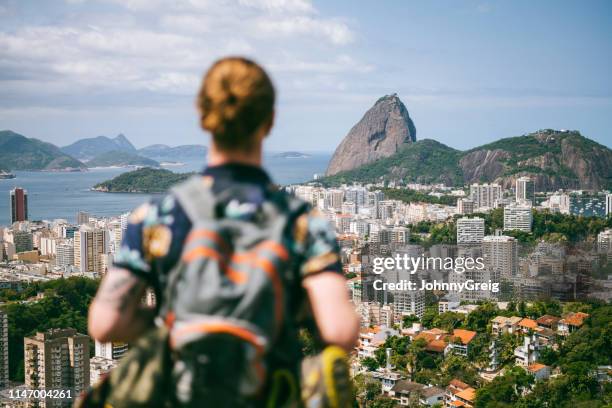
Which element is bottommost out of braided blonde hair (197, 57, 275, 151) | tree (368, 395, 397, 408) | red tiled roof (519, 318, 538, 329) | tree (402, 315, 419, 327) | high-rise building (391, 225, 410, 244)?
tree (368, 395, 397, 408)

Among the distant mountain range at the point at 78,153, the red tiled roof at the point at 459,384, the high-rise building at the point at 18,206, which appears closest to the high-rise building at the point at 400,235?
the red tiled roof at the point at 459,384

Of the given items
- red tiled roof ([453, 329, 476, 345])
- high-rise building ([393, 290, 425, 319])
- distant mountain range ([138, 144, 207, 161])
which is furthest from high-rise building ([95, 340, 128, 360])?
distant mountain range ([138, 144, 207, 161])

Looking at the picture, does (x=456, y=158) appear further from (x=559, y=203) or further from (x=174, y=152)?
(x=174, y=152)

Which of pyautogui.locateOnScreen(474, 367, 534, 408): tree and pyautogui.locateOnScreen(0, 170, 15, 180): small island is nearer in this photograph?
pyautogui.locateOnScreen(474, 367, 534, 408): tree

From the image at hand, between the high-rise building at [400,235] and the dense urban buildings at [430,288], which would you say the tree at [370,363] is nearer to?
the dense urban buildings at [430,288]

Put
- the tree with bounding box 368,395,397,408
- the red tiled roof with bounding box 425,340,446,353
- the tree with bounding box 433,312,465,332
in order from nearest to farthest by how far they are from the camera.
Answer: the tree with bounding box 368,395,397,408
the red tiled roof with bounding box 425,340,446,353
the tree with bounding box 433,312,465,332

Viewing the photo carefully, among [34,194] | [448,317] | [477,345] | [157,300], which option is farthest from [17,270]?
[34,194]

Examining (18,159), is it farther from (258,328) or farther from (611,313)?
(258,328)

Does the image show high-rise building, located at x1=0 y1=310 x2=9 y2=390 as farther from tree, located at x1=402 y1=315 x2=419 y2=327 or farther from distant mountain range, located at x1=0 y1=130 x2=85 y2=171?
distant mountain range, located at x1=0 y1=130 x2=85 y2=171
